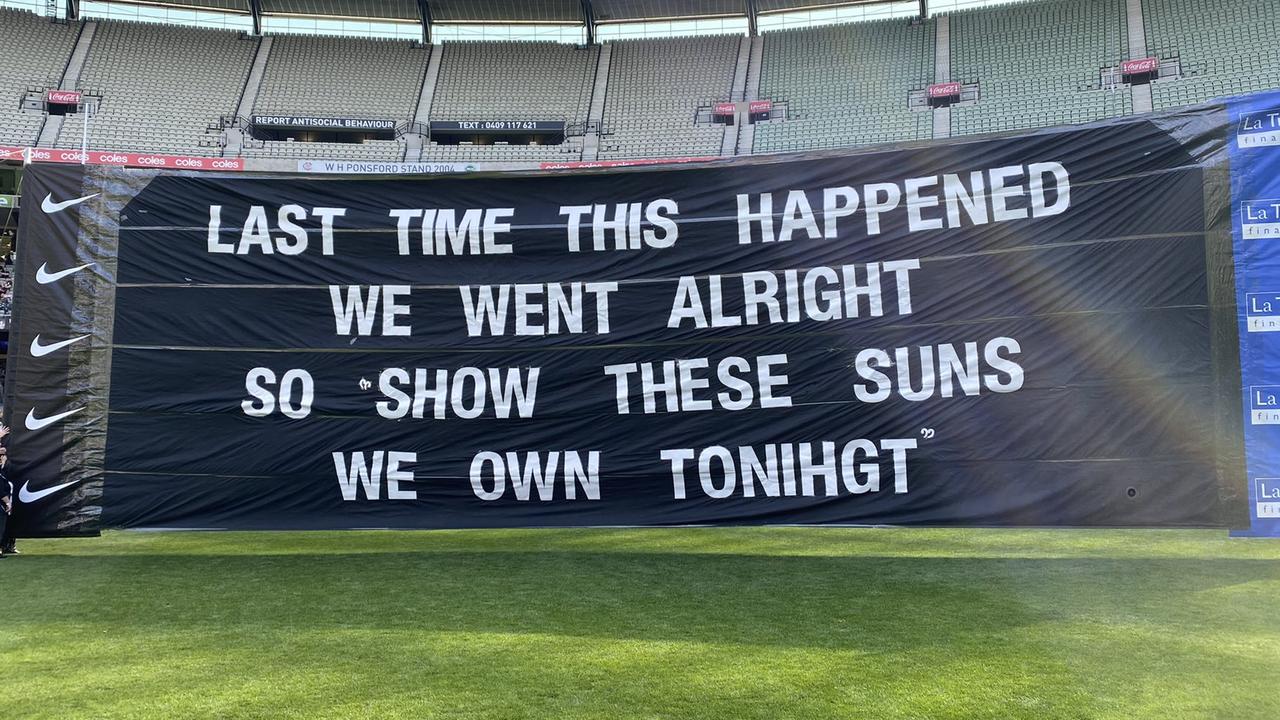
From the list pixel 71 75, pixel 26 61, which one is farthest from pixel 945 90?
pixel 26 61

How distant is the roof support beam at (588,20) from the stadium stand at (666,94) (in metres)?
1.00

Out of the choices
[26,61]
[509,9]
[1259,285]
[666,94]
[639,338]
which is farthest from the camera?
[509,9]

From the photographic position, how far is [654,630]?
4008 millimetres

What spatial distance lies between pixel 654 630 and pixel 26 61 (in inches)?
1343

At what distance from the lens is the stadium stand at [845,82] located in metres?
27.4

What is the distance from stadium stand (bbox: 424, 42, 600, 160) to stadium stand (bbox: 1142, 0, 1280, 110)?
18.6m

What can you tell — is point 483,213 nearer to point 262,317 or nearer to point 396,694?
point 262,317

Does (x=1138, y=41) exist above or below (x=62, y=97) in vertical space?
above

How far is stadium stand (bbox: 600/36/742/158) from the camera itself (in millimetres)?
28578

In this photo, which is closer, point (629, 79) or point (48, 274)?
point (48, 274)

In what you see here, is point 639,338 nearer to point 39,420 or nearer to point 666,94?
point 39,420

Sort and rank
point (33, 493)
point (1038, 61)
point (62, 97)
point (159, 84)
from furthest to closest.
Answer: point (159, 84)
point (62, 97)
point (1038, 61)
point (33, 493)

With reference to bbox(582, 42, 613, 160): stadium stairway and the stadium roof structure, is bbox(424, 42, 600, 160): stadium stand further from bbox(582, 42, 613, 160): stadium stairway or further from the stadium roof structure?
the stadium roof structure

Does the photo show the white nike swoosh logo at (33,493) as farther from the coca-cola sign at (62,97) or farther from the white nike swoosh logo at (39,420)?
the coca-cola sign at (62,97)
